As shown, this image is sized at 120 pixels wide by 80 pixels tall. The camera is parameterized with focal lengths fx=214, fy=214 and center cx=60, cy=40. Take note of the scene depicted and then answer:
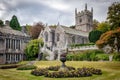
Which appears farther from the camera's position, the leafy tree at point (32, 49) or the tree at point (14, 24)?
the tree at point (14, 24)

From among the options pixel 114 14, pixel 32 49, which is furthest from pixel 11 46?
pixel 114 14

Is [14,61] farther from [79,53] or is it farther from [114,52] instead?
[114,52]

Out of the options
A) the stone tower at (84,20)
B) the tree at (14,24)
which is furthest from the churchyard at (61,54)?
the stone tower at (84,20)

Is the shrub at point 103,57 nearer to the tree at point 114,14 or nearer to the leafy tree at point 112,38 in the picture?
the leafy tree at point 112,38

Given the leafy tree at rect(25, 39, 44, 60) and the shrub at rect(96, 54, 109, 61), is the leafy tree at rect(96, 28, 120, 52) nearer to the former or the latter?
the shrub at rect(96, 54, 109, 61)

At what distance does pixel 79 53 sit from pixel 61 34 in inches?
756

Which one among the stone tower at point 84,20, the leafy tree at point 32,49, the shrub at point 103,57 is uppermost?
the stone tower at point 84,20

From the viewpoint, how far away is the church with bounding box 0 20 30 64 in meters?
52.5

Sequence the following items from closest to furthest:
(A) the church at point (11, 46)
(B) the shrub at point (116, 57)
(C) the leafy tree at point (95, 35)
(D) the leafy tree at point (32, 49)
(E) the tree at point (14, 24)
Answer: (B) the shrub at point (116, 57)
(A) the church at point (11, 46)
(D) the leafy tree at point (32, 49)
(C) the leafy tree at point (95, 35)
(E) the tree at point (14, 24)

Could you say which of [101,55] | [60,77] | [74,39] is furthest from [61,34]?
[60,77]

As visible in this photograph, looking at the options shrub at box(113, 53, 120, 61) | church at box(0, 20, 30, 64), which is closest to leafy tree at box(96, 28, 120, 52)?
shrub at box(113, 53, 120, 61)

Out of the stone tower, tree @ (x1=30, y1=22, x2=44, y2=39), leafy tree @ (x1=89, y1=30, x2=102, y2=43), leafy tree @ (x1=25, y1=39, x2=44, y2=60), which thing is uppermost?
the stone tower

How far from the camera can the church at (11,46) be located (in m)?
52.5

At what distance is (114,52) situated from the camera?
45.1 meters
